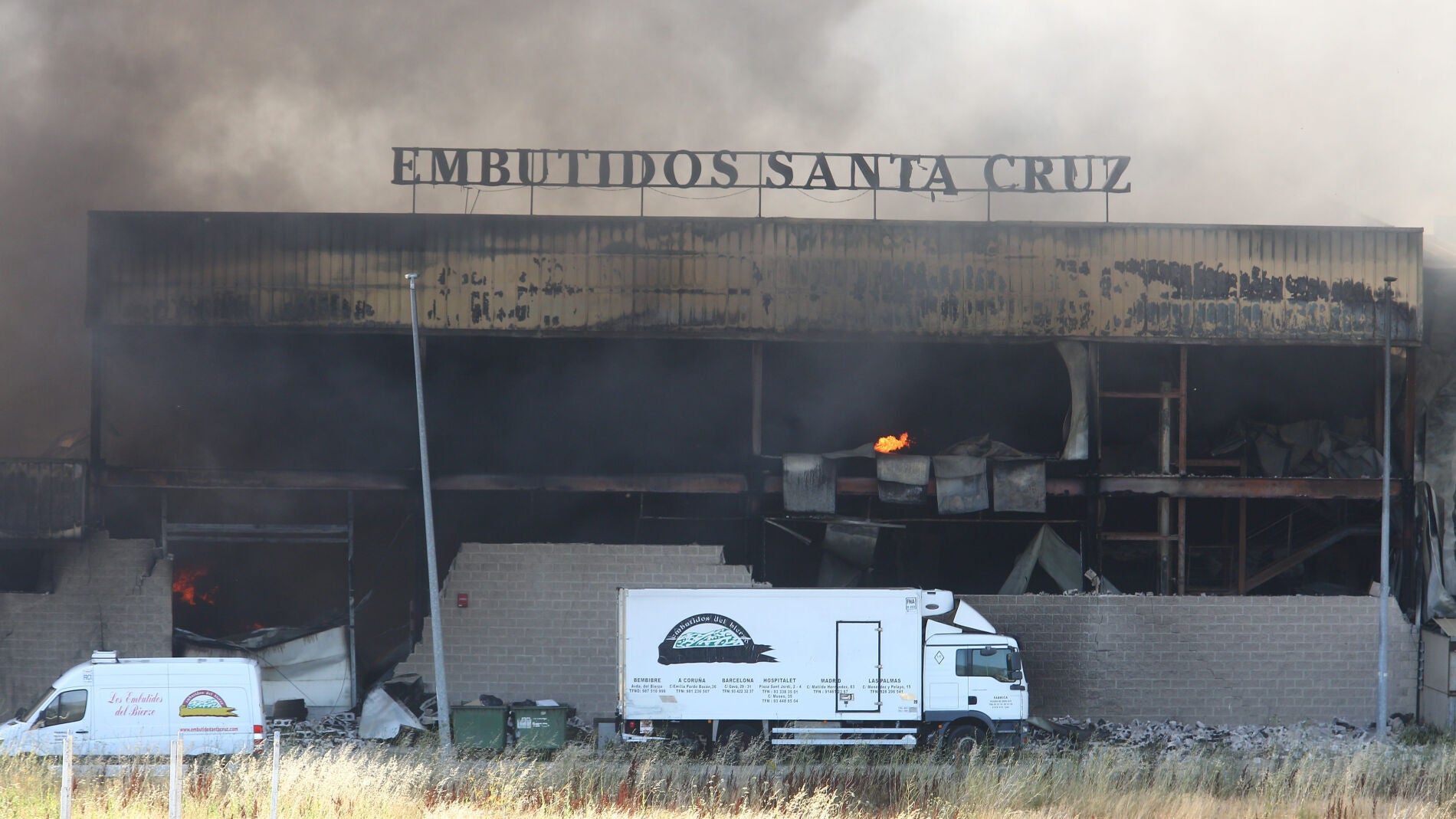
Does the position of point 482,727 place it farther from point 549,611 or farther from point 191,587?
point 191,587

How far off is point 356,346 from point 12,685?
8.24 meters

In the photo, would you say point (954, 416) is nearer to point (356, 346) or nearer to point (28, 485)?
point (356, 346)

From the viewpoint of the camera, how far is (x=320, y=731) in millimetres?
20203

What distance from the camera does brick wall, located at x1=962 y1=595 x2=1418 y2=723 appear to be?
68.8ft

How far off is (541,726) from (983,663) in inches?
264

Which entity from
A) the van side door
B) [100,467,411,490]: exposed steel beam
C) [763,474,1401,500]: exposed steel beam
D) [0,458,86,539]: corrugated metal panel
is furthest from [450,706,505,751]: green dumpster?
[0,458,86,539]: corrugated metal panel

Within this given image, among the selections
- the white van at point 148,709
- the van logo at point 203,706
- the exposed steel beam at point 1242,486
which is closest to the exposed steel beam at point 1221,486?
the exposed steel beam at point 1242,486

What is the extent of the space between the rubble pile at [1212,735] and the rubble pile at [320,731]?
11052 millimetres

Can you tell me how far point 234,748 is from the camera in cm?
1647

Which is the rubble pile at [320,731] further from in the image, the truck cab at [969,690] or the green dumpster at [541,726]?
the truck cab at [969,690]

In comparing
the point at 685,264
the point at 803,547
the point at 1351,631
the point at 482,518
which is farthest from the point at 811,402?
the point at 1351,631

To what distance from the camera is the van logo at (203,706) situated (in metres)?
16.5

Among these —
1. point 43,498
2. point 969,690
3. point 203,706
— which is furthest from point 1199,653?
point 43,498

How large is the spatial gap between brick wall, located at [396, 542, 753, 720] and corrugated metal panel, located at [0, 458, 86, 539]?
6.37 meters
